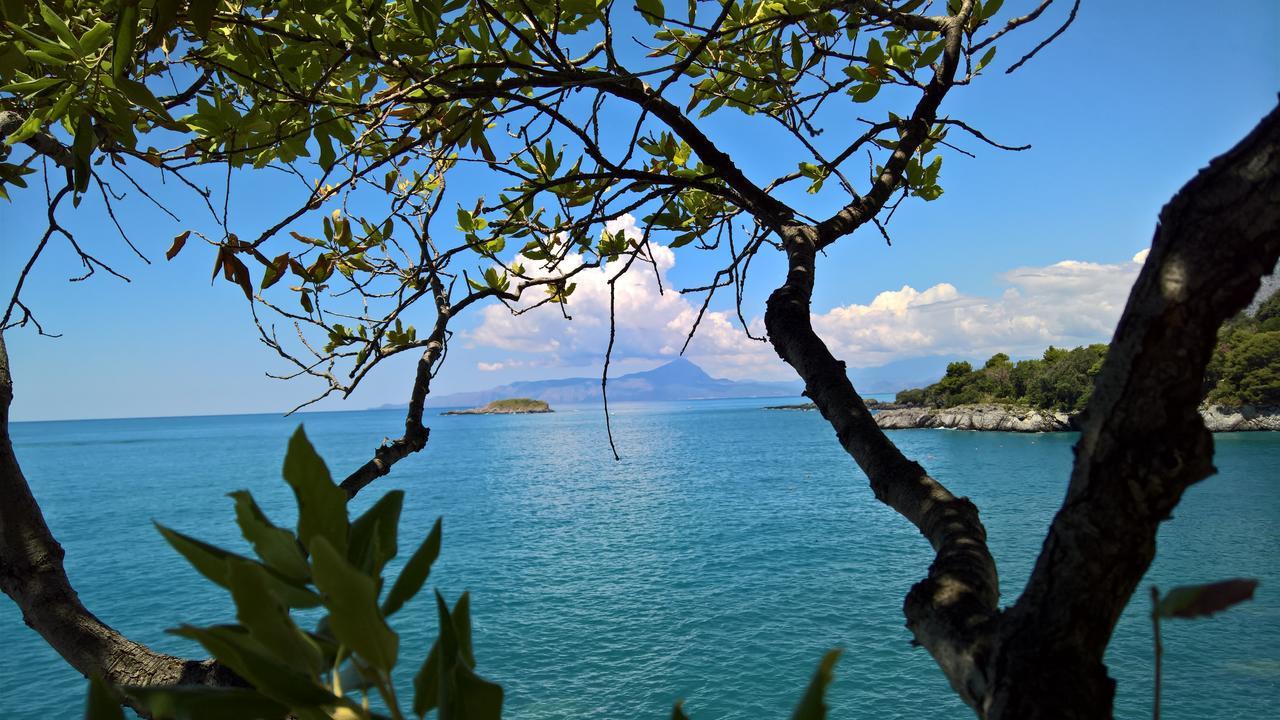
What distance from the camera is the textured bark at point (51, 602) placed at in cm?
137

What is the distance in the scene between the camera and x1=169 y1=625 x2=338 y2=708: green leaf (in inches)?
16.2

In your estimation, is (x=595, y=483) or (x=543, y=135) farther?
(x=595, y=483)

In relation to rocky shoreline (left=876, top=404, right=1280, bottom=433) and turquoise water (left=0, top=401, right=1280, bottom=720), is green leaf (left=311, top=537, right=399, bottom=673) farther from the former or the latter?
rocky shoreline (left=876, top=404, right=1280, bottom=433)

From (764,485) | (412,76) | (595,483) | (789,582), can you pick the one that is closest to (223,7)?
(412,76)

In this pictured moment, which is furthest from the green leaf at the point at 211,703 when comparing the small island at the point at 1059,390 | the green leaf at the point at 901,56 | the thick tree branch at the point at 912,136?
the small island at the point at 1059,390

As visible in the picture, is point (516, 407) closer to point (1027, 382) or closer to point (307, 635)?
point (1027, 382)

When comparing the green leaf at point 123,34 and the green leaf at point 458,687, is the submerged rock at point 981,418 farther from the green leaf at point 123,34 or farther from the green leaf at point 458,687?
the green leaf at point 458,687

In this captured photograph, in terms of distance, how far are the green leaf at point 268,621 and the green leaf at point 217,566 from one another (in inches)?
0.4

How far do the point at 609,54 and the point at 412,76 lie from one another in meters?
0.44

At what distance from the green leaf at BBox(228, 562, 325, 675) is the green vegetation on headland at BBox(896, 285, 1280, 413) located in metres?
35.6

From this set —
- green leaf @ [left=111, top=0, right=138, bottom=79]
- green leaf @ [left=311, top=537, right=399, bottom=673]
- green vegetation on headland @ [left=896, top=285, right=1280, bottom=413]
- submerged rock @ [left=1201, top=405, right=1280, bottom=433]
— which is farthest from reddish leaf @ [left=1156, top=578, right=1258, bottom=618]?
submerged rock @ [left=1201, top=405, right=1280, bottom=433]

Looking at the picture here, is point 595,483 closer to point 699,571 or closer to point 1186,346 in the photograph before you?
point 699,571

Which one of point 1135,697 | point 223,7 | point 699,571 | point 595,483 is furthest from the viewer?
point 595,483

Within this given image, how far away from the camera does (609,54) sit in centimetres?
168
